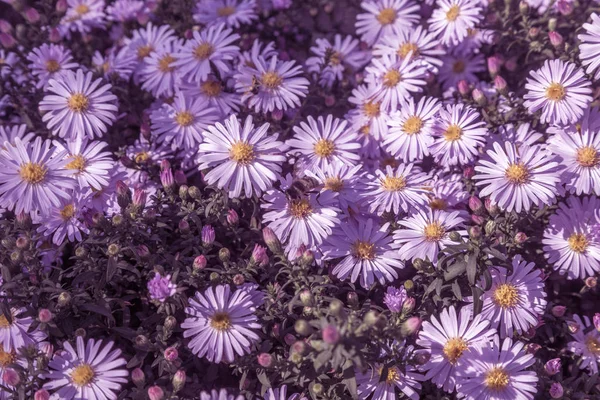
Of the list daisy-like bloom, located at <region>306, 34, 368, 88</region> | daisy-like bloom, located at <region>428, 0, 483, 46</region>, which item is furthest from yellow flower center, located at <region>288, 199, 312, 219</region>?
daisy-like bloom, located at <region>428, 0, 483, 46</region>

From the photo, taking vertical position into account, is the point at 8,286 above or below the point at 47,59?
below

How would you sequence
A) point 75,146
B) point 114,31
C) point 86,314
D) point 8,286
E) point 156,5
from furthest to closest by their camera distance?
point 114,31, point 156,5, point 75,146, point 86,314, point 8,286

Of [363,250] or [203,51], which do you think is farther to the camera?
[203,51]

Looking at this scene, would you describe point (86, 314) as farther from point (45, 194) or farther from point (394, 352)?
point (394, 352)

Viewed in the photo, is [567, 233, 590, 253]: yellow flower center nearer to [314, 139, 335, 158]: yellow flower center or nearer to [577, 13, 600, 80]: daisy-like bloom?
[577, 13, 600, 80]: daisy-like bloom

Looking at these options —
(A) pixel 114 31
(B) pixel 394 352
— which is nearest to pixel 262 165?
(B) pixel 394 352

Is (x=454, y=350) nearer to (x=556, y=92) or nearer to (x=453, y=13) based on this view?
(x=556, y=92)

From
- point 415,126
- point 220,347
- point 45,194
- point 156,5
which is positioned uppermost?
point 156,5

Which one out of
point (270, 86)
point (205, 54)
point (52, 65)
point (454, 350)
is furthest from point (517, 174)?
point (52, 65)
